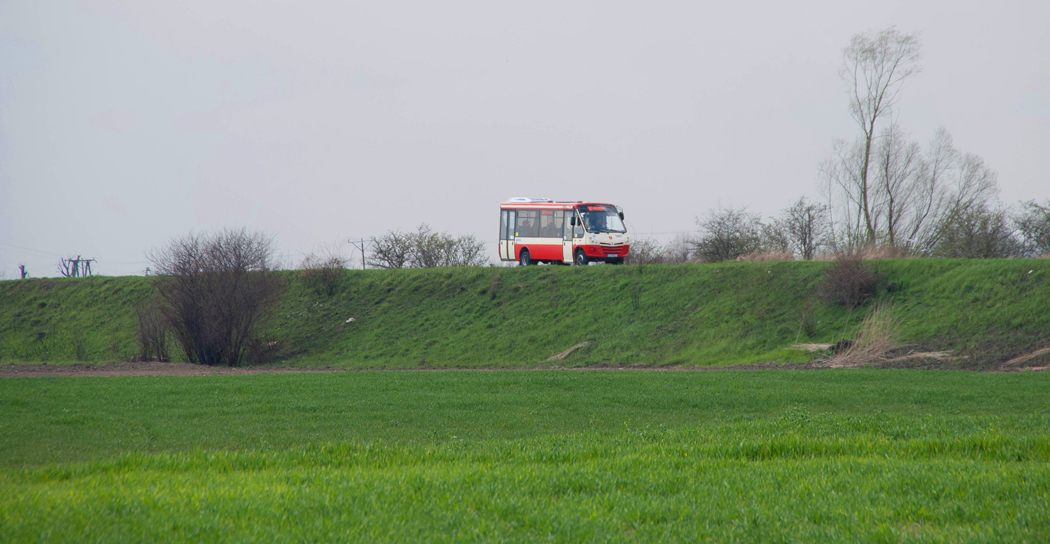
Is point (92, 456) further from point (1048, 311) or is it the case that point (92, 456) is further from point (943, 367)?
point (1048, 311)

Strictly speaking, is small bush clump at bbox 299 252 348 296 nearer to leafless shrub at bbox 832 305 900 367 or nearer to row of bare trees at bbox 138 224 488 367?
row of bare trees at bbox 138 224 488 367

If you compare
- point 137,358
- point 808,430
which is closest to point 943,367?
point 808,430

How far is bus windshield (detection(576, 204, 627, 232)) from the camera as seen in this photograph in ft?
105

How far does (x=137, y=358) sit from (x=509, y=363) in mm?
15683

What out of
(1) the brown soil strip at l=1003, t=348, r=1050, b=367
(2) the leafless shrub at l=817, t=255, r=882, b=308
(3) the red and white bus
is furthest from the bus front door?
(1) the brown soil strip at l=1003, t=348, r=1050, b=367

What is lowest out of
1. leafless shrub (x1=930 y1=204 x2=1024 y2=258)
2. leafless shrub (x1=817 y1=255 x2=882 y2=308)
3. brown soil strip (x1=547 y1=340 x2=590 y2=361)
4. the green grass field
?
brown soil strip (x1=547 y1=340 x2=590 y2=361)

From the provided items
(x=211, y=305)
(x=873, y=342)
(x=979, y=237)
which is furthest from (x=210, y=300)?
(x=979, y=237)

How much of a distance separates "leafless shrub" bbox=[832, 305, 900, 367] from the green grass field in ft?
24.0

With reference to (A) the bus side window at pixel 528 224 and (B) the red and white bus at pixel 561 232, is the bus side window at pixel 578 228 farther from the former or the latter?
(A) the bus side window at pixel 528 224

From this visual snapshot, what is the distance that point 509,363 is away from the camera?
25.0 m

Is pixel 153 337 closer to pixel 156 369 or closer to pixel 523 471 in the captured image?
pixel 156 369

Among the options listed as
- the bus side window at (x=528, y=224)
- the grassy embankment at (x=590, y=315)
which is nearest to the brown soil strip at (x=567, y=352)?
the grassy embankment at (x=590, y=315)

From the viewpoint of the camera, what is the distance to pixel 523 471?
19.7 feet

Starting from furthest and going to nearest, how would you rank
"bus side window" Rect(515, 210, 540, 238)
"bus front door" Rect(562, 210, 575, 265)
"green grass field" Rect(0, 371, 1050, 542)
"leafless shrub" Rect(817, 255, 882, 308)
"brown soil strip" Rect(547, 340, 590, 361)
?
"bus side window" Rect(515, 210, 540, 238), "bus front door" Rect(562, 210, 575, 265), "brown soil strip" Rect(547, 340, 590, 361), "leafless shrub" Rect(817, 255, 882, 308), "green grass field" Rect(0, 371, 1050, 542)
